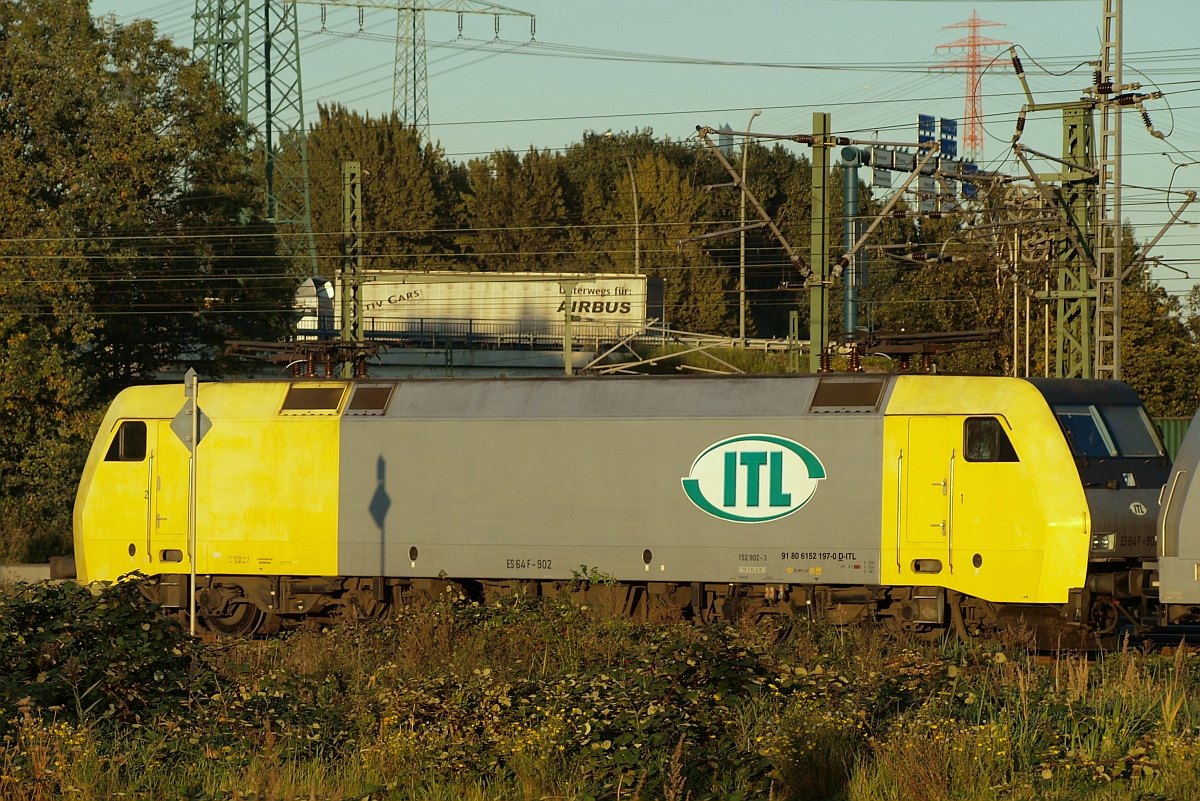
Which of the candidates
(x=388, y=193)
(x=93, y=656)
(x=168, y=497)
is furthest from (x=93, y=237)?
(x=388, y=193)

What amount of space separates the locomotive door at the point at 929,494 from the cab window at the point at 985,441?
0.39ft

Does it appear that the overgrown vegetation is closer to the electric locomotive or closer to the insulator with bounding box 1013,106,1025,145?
the electric locomotive

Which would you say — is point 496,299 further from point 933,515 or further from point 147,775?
point 147,775

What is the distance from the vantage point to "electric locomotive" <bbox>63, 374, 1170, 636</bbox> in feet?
51.1

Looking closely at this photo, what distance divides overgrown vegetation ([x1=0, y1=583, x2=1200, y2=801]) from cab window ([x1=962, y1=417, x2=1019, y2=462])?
3.47m

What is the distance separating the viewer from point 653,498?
1706 centimetres

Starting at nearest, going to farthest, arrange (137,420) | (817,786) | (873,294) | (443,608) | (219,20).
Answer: (817,786), (443,608), (137,420), (219,20), (873,294)

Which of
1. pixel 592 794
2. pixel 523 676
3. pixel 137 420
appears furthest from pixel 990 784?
pixel 137 420

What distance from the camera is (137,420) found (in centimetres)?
1945

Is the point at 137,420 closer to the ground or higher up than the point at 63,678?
higher up

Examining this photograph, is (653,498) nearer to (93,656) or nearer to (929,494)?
(929,494)

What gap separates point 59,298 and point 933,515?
67.8ft

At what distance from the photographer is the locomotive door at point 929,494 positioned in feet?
52.1

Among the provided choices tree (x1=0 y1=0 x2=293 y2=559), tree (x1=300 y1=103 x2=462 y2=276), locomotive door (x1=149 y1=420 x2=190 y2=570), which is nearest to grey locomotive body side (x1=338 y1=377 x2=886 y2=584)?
locomotive door (x1=149 y1=420 x2=190 y2=570)
